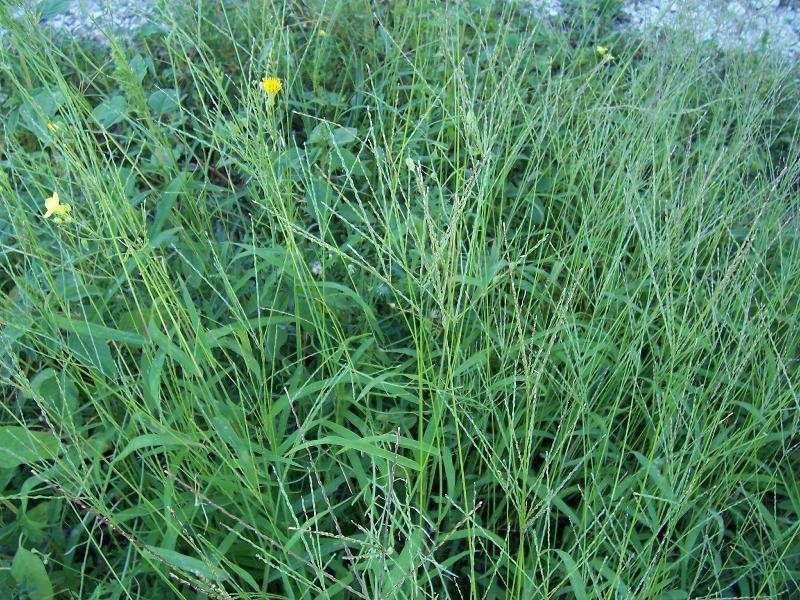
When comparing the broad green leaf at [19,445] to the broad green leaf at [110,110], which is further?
the broad green leaf at [110,110]

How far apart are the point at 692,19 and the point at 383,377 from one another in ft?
5.58

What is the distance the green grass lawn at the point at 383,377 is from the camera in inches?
46.6

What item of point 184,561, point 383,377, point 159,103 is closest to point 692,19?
point 159,103

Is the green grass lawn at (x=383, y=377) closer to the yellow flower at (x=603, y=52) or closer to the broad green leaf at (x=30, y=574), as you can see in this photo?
the broad green leaf at (x=30, y=574)

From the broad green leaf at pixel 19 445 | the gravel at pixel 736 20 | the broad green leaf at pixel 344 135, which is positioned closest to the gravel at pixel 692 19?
the gravel at pixel 736 20

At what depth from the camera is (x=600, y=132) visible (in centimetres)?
197

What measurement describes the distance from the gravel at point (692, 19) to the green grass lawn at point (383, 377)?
0.44 m

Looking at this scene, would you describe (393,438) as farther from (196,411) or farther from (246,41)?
(246,41)

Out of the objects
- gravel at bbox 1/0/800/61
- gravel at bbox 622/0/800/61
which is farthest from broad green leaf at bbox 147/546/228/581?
gravel at bbox 622/0/800/61

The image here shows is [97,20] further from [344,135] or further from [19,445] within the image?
[19,445]

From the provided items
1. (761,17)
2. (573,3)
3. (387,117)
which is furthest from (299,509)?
(761,17)

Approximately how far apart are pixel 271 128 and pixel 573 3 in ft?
5.79

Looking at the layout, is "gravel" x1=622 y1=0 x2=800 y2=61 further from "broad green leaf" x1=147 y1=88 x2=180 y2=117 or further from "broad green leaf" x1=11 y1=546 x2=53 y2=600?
"broad green leaf" x1=11 y1=546 x2=53 y2=600

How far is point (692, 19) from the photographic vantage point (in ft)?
7.80
